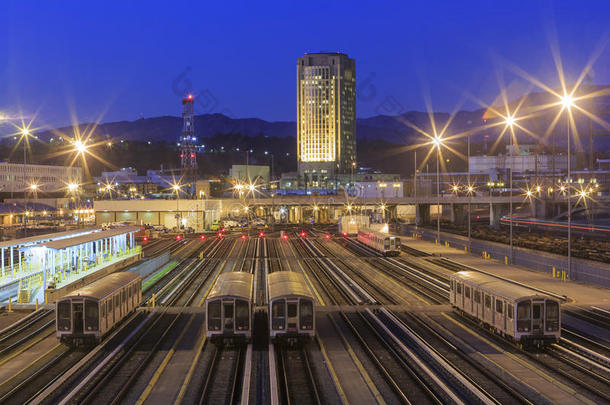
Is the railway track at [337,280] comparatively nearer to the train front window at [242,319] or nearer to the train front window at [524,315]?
the train front window at [242,319]

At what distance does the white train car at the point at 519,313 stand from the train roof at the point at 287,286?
23.6 feet

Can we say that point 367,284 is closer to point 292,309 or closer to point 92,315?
point 292,309

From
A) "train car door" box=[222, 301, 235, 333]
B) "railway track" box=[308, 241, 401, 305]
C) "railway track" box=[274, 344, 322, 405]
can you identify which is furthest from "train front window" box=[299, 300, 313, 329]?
"railway track" box=[308, 241, 401, 305]

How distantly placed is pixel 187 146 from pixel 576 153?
11972cm

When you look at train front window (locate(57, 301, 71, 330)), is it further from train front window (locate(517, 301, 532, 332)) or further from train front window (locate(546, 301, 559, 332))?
train front window (locate(546, 301, 559, 332))

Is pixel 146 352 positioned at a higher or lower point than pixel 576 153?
lower

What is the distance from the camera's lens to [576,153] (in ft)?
538

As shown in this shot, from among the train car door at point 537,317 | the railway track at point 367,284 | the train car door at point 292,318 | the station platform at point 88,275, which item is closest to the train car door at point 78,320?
the train car door at point 292,318

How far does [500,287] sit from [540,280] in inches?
596

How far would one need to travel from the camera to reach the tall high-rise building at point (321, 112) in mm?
175375

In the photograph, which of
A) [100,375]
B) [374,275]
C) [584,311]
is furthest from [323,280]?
[100,375]

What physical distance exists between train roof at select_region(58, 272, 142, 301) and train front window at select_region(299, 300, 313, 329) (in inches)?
300

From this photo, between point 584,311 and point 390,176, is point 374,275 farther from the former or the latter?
point 390,176

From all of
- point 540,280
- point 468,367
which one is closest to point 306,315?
point 468,367
